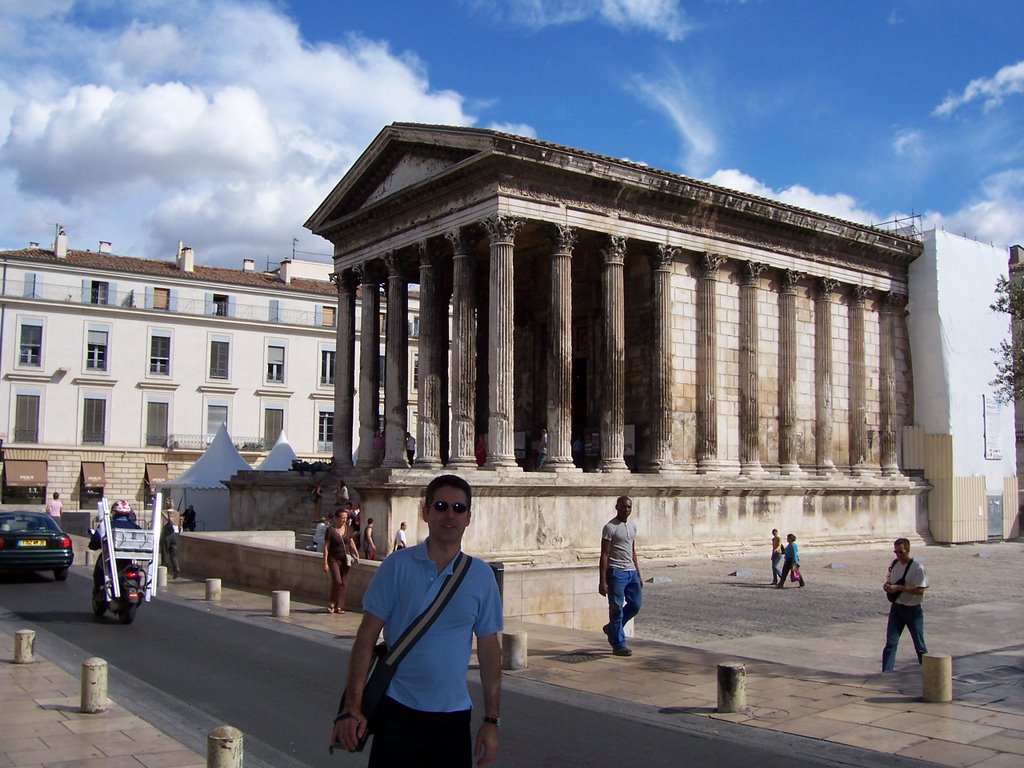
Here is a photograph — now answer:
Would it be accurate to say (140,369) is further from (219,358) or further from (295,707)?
(295,707)

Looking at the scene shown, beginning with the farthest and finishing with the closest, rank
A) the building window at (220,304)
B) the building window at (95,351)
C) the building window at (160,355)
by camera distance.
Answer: the building window at (220,304)
the building window at (160,355)
the building window at (95,351)

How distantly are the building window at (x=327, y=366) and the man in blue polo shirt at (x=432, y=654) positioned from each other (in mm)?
49367

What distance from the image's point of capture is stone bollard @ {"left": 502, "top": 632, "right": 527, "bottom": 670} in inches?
412

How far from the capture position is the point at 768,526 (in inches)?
1102

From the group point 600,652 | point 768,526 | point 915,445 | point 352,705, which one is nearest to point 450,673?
point 352,705

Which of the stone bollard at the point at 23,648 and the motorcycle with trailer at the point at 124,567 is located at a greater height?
the motorcycle with trailer at the point at 124,567

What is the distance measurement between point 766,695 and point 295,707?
4.25 m

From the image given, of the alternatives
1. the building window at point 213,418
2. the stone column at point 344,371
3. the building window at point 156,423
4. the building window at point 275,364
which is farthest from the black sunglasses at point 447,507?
the building window at point 275,364

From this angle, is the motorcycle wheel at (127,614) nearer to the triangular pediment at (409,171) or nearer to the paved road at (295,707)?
the paved road at (295,707)

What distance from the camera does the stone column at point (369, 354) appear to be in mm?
29844

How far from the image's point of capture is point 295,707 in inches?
340

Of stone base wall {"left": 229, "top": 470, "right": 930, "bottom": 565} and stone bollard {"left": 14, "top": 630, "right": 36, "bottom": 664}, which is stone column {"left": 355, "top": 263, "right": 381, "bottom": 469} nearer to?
stone base wall {"left": 229, "top": 470, "right": 930, "bottom": 565}

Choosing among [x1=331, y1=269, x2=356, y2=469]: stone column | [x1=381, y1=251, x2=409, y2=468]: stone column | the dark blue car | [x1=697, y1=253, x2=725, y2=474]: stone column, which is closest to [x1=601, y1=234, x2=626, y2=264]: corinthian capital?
[x1=697, y1=253, x2=725, y2=474]: stone column

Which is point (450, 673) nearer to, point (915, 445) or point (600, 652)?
point (600, 652)
